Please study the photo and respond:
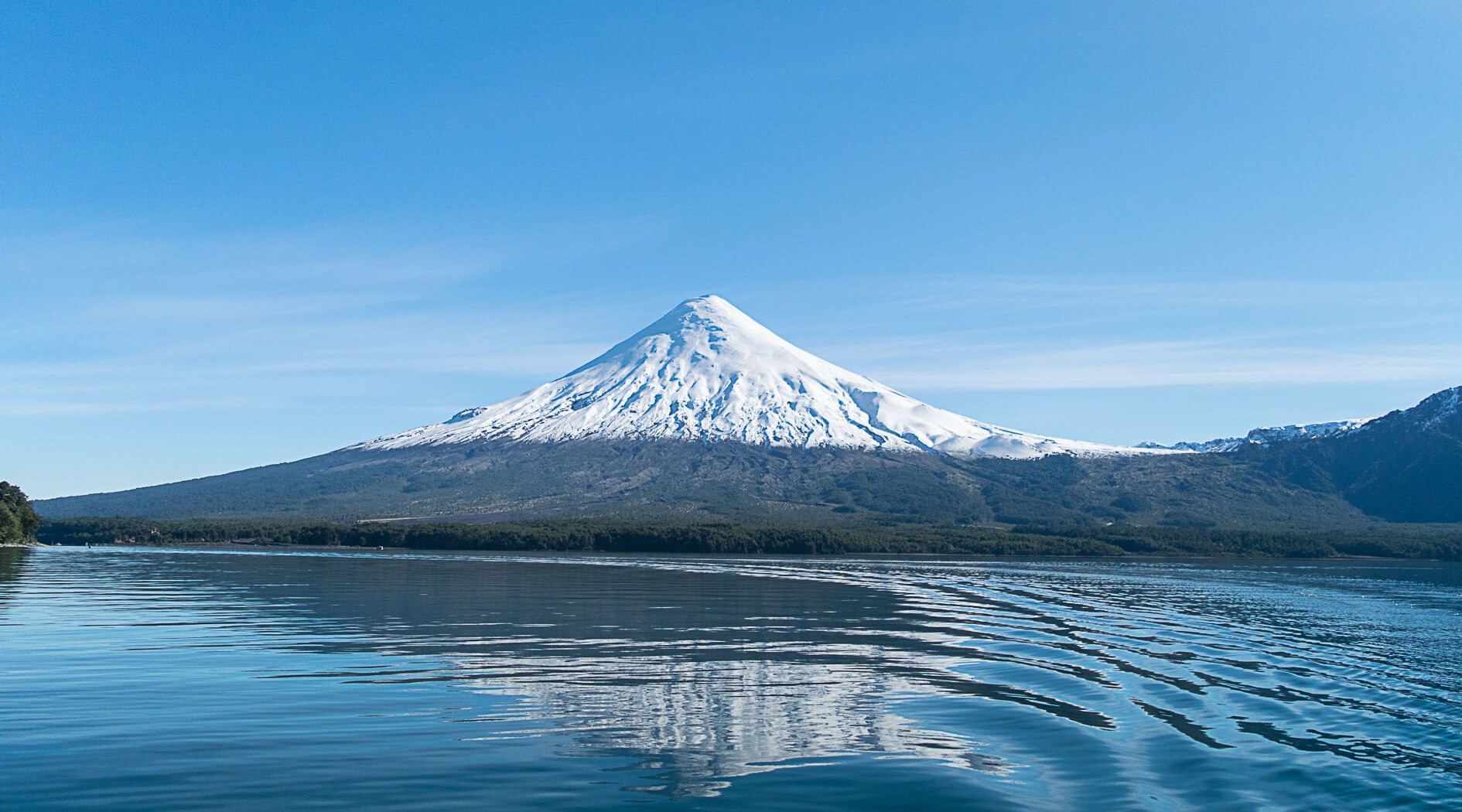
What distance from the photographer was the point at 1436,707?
25469 mm

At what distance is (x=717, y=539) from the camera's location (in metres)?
124

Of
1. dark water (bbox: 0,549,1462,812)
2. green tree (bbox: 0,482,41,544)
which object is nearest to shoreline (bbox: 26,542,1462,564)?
green tree (bbox: 0,482,41,544)

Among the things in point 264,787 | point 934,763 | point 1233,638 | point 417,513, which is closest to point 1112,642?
point 1233,638

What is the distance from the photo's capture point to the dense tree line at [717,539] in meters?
125

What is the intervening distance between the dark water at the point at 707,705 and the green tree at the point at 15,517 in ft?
220

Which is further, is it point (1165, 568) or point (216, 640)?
point (1165, 568)

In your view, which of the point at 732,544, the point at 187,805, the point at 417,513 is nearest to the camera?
the point at 187,805

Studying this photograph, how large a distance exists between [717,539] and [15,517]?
6667 cm

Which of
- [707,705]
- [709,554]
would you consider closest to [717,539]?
[709,554]

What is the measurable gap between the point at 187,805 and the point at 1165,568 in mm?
93814

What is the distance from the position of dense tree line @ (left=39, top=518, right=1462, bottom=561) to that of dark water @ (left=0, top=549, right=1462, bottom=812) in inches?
2925

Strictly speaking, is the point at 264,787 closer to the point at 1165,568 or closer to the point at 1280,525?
the point at 1165,568

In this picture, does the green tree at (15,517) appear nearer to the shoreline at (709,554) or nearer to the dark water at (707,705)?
the shoreline at (709,554)

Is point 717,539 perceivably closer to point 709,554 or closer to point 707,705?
point 709,554
